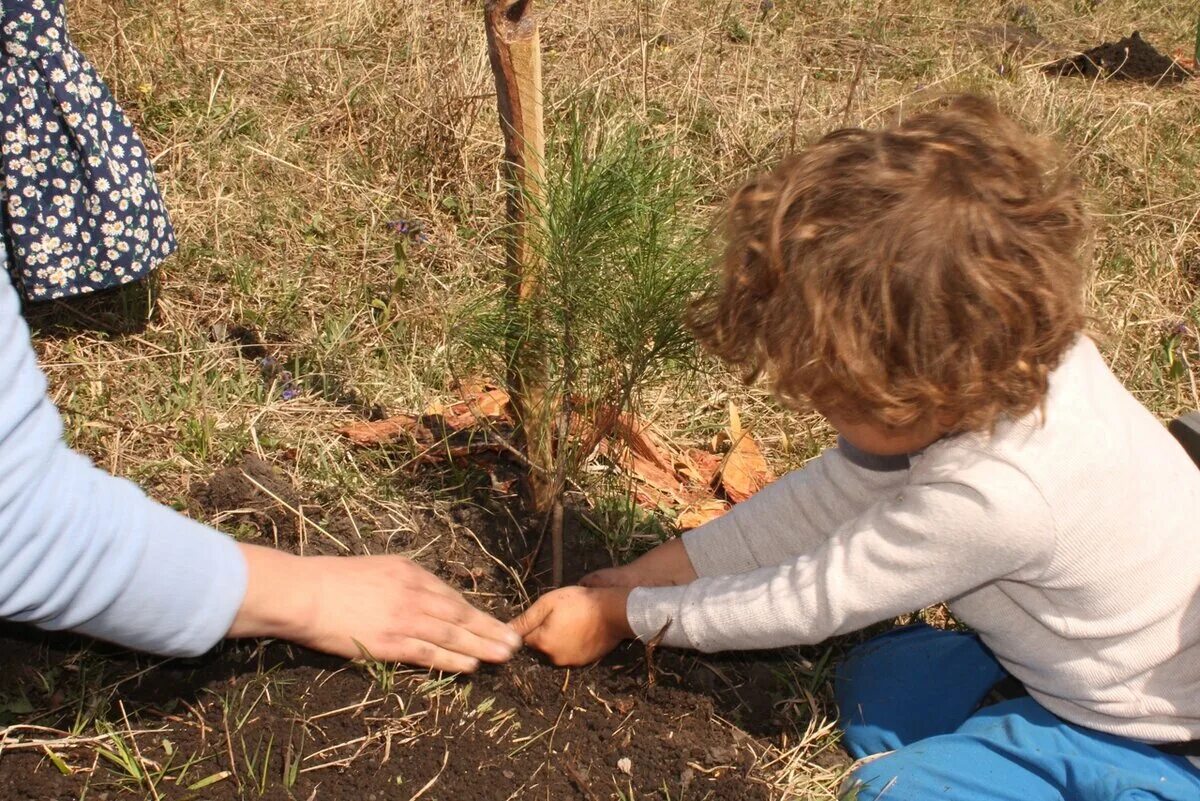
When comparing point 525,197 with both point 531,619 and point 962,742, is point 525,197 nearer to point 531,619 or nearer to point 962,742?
point 531,619

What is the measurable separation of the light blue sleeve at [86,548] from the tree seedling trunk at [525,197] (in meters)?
0.72

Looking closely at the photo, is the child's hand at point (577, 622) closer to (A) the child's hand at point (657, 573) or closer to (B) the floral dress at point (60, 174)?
(A) the child's hand at point (657, 573)

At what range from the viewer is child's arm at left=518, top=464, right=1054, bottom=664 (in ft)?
5.12

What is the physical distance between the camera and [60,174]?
2811 millimetres

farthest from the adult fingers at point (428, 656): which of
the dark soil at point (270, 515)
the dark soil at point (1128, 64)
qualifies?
the dark soil at point (1128, 64)

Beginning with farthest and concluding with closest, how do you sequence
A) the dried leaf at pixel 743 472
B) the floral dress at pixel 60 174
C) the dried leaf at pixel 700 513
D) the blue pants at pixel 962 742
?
1. the floral dress at pixel 60 174
2. the dried leaf at pixel 743 472
3. the dried leaf at pixel 700 513
4. the blue pants at pixel 962 742

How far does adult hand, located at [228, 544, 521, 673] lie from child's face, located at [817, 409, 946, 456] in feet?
2.24

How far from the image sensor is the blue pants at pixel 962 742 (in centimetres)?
175

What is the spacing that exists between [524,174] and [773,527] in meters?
0.76

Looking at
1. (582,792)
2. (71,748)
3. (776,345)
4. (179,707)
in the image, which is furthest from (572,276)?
(71,748)

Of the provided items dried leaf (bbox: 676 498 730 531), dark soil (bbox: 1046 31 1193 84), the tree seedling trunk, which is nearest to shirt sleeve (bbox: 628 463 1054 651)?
the tree seedling trunk

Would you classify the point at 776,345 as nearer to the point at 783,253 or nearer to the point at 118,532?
the point at 783,253

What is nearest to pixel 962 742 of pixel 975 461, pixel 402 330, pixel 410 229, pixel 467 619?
pixel 975 461

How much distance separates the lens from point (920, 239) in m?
1.48
